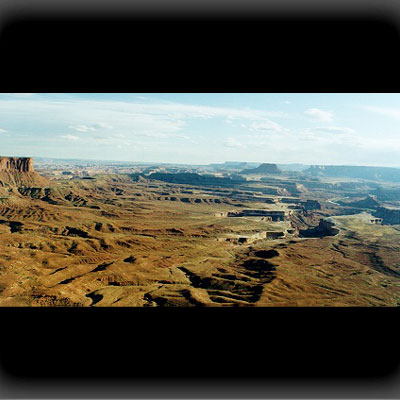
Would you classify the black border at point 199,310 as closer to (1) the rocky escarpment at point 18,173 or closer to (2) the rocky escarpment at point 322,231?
(2) the rocky escarpment at point 322,231

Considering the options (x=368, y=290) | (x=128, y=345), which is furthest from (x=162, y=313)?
(x=368, y=290)

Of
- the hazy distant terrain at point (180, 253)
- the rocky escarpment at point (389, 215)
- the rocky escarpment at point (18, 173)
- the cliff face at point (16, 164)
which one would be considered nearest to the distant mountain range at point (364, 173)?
the rocky escarpment at point (389, 215)

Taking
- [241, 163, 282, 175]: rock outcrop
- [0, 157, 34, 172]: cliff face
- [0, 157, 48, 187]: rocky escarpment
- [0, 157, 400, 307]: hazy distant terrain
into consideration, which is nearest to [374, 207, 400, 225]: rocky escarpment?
[0, 157, 400, 307]: hazy distant terrain

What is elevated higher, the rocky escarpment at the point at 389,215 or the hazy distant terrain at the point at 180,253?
the rocky escarpment at the point at 389,215

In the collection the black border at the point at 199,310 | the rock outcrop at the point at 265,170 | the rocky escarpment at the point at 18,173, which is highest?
the rock outcrop at the point at 265,170
